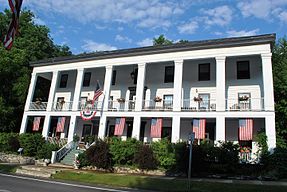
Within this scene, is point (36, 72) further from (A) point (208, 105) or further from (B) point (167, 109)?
(A) point (208, 105)

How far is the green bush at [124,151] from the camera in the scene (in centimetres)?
1895

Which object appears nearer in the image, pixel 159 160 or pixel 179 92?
pixel 159 160

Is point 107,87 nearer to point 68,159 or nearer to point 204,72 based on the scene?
point 68,159

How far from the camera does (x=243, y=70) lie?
22.7 meters

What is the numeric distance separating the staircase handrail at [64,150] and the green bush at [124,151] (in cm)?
585

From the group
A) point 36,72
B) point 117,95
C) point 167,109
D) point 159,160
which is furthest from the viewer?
point 36,72

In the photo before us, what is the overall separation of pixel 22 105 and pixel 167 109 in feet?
64.5

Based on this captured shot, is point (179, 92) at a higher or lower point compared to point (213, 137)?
higher

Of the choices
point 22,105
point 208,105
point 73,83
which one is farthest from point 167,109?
point 22,105

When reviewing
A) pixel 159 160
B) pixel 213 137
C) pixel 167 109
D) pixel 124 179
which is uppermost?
pixel 167 109

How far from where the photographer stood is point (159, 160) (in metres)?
17.8

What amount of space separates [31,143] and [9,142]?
2958mm

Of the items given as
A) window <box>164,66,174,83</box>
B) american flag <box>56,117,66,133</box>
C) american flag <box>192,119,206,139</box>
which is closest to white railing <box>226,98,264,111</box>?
american flag <box>192,119,206,139</box>

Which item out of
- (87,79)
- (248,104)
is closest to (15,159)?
(87,79)
